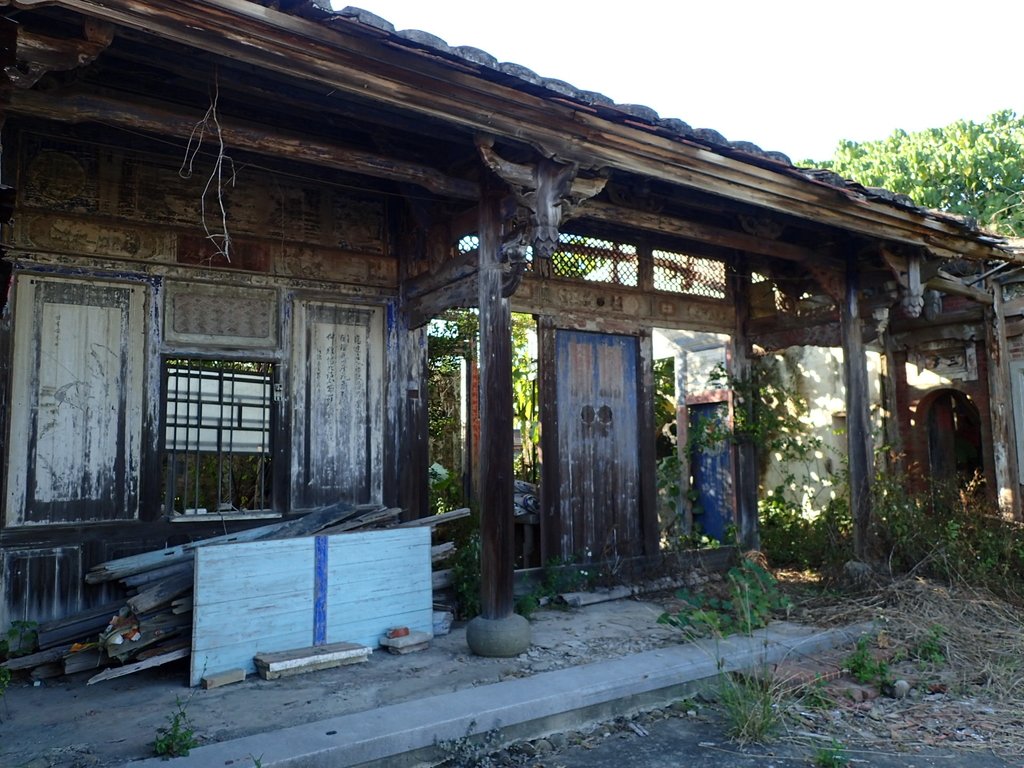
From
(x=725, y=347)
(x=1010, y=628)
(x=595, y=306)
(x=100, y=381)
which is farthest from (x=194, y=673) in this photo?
(x=725, y=347)

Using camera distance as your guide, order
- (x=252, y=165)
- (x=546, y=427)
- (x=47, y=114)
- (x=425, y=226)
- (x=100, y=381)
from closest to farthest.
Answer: (x=47, y=114), (x=100, y=381), (x=252, y=165), (x=425, y=226), (x=546, y=427)

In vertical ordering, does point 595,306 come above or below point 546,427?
above

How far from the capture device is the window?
6.25m

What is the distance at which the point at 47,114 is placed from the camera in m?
4.39

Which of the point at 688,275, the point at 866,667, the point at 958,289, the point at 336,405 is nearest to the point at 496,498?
the point at 336,405

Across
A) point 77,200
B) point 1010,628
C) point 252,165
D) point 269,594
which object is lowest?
point 1010,628

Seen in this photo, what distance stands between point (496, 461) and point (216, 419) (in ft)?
8.08

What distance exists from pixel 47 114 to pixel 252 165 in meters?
2.19

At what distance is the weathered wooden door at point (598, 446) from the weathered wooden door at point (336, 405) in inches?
77.4

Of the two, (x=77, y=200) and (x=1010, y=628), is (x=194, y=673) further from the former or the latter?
(x=1010, y=628)

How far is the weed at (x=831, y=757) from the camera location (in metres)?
4.00

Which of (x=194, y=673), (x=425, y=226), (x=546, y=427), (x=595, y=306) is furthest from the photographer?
(x=595, y=306)

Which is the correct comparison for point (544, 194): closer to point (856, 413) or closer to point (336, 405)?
point (336, 405)

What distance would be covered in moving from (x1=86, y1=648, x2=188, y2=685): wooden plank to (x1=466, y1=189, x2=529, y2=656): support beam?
193 cm
